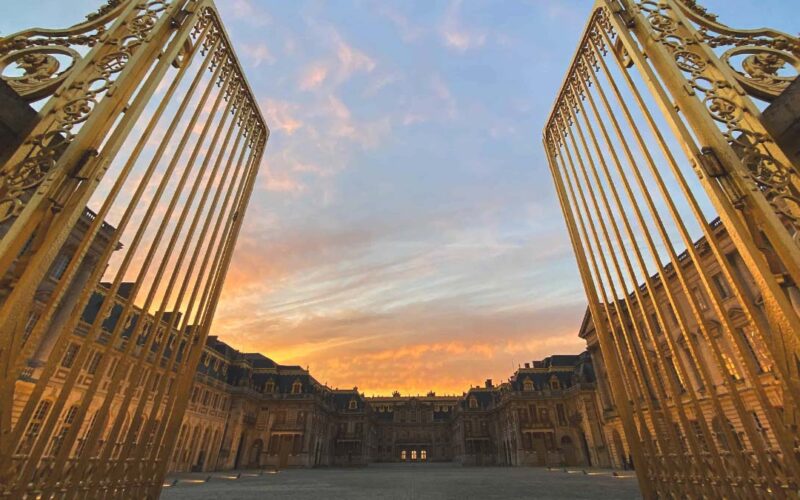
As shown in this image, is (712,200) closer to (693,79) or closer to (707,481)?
(693,79)

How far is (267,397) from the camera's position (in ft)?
153

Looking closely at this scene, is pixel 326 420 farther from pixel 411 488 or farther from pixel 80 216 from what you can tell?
pixel 80 216

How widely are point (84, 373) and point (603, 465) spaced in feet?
151

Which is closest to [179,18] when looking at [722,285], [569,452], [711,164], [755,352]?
[711,164]

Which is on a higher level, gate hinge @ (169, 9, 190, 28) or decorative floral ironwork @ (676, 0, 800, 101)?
gate hinge @ (169, 9, 190, 28)

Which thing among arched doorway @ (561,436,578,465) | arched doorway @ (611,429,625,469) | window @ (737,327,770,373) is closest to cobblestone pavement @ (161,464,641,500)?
window @ (737,327,770,373)

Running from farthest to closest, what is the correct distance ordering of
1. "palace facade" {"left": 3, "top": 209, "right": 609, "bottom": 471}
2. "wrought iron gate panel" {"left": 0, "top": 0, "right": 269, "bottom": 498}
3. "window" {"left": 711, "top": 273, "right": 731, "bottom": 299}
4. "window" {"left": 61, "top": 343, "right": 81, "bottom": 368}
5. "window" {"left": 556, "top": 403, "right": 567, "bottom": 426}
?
"window" {"left": 556, "top": 403, "right": 567, "bottom": 426} → "palace facade" {"left": 3, "top": 209, "right": 609, "bottom": 471} → "window" {"left": 61, "top": 343, "right": 81, "bottom": 368} → "window" {"left": 711, "top": 273, "right": 731, "bottom": 299} → "wrought iron gate panel" {"left": 0, "top": 0, "right": 269, "bottom": 498}

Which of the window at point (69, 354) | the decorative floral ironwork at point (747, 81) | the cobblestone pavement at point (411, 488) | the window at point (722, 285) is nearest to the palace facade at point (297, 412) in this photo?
the window at point (69, 354)

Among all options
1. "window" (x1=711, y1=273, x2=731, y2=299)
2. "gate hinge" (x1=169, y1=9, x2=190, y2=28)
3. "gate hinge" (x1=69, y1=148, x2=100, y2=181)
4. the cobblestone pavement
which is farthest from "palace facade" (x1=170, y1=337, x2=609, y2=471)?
Result: "gate hinge" (x1=69, y1=148, x2=100, y2=181)

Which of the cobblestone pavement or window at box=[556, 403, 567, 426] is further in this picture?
window at box=[556, 403, 567, 426]

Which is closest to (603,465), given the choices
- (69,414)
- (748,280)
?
(748,280)

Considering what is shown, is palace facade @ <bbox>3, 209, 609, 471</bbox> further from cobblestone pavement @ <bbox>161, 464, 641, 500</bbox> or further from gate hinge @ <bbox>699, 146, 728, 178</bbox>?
gate hinge @ <bbox>699, 146, 728, 178</bbox>

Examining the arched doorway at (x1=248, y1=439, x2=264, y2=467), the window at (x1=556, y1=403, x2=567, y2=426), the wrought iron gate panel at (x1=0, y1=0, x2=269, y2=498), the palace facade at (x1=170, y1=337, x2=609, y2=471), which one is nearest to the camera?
the wrought iron gate panel at (x1=0, y1=0, x2=269, y2=498)

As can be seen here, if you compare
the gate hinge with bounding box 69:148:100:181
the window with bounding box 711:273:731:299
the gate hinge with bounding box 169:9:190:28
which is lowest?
the gate hinge with bounding box 69:148:100:181
